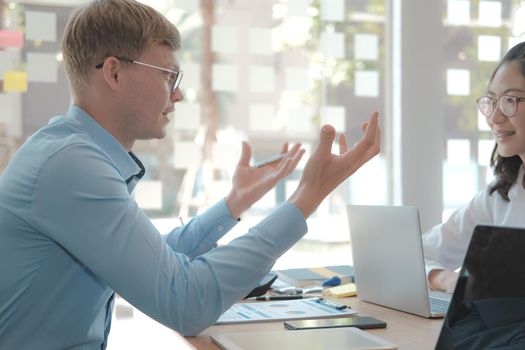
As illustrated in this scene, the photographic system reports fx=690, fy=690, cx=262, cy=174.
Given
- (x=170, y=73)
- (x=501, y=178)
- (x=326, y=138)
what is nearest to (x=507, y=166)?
(x=501, y=178)

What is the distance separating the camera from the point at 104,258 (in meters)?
1.26

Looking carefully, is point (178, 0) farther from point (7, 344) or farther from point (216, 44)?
point (7, 344)

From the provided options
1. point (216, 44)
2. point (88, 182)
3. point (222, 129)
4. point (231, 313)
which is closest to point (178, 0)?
point (216, 44)

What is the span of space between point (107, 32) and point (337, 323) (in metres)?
0.82

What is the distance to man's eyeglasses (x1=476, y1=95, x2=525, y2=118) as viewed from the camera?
7.10ft

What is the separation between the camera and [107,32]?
1.48 m

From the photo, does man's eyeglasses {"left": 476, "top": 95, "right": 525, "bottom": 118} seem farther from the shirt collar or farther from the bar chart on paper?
the shirt collar

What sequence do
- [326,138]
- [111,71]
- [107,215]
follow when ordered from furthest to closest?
[111,71], [326,138], [107,215]

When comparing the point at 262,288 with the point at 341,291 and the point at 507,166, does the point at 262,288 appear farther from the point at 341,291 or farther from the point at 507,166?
the point at 507,166

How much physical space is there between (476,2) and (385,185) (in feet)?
3.92

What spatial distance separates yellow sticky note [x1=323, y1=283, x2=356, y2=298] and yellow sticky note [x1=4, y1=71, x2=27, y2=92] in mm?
1913

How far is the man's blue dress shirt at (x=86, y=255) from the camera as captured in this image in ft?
4.14

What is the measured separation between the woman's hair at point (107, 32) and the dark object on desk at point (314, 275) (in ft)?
3.24

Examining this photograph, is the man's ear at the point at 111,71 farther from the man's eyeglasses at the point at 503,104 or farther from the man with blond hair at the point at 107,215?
the man's eyeglasses at the point at 503,104
